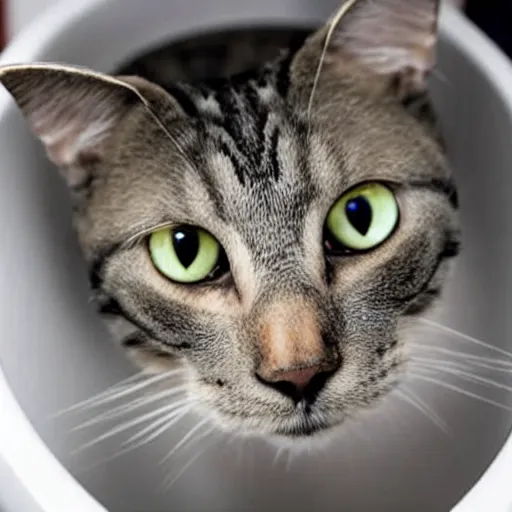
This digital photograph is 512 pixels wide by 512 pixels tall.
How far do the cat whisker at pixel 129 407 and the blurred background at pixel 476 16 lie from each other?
1.59ft

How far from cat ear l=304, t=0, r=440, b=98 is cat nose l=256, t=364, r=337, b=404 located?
0.27 meters

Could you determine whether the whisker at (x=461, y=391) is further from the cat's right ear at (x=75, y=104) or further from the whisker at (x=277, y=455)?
the cat's right ear at (x=75, y=104)

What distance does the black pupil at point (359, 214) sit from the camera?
836 mm

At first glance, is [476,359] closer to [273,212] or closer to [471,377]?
[471,377]

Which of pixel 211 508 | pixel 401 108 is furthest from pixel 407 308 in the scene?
pixel 211 508

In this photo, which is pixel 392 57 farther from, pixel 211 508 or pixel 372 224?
pixel 211 508

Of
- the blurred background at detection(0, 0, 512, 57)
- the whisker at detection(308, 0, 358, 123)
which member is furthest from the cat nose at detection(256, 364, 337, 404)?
the blurred background at detection(0, 0, 512, 57)

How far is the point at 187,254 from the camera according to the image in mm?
834

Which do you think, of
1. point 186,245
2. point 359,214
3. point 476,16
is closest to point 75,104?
point 186,245

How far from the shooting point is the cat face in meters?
0.79

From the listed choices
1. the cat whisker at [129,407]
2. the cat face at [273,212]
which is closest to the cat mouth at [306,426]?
the cat face at [273,212]

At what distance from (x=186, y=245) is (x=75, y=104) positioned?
151 mm

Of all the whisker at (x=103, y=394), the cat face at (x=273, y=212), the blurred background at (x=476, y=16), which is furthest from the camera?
the blurred background at (x=476, y=16)

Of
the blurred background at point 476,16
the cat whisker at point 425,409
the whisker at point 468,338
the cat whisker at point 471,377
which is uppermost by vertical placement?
the blurred background at point 476,16
